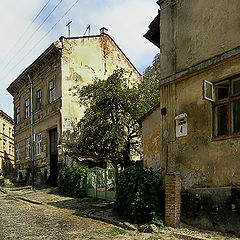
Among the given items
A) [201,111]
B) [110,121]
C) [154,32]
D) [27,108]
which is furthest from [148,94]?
[27,108]

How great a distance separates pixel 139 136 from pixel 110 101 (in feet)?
9.72

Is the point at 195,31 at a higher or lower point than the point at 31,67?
lower

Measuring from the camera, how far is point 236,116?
684 cm

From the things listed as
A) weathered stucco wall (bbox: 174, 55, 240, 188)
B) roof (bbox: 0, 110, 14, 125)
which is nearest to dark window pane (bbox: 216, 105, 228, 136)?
weathered stucco wall (bbox: 174, 55, 240, 188)

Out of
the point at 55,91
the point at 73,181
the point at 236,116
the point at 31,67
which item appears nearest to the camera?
the point at 236,116

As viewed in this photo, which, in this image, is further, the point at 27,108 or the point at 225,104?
the point at 27,108

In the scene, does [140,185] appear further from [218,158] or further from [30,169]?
[30,169]

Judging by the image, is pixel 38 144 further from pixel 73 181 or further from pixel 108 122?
pixel 73 181

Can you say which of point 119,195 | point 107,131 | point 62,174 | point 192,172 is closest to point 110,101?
point 107,131

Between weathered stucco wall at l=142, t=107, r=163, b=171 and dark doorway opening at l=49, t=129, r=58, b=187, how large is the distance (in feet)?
32.6

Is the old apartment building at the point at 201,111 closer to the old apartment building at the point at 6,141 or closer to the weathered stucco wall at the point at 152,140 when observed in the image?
the weathered stucco wall at the point at 152,140

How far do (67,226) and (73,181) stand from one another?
6.39m

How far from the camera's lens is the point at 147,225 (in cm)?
768

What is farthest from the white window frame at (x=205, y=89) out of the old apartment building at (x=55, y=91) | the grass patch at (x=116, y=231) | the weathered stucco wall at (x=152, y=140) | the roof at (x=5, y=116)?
the roof at (x=5, y=116)
